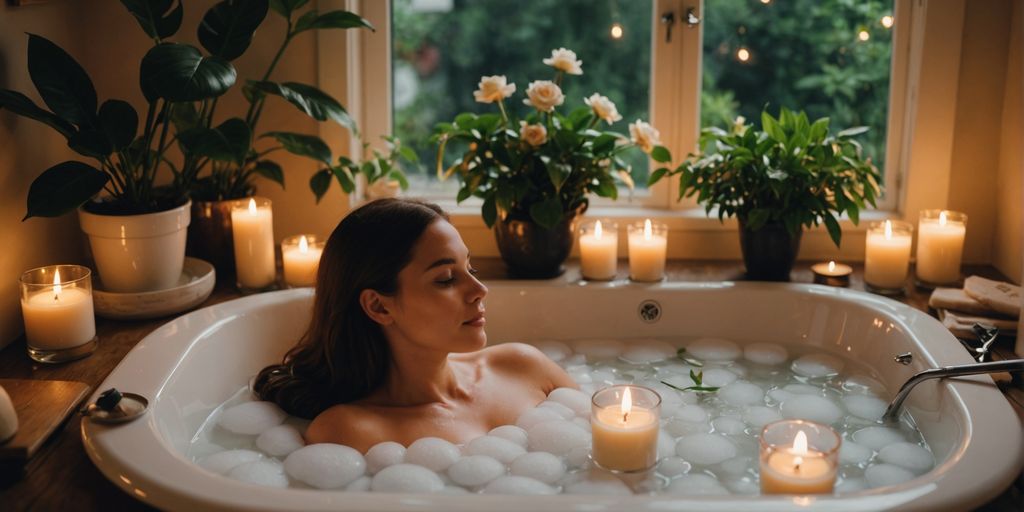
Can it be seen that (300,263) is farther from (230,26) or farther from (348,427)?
(348,427)

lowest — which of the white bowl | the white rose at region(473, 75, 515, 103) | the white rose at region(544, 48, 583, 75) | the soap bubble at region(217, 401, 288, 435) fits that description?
the soap bubble at region(217, 401, 288, 435)

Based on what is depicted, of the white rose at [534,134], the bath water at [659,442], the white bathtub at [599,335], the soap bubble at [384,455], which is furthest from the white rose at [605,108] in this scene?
the soap bubble at [384,455]

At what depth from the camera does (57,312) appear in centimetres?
211

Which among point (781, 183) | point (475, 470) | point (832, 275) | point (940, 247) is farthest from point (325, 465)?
point (940, 247)

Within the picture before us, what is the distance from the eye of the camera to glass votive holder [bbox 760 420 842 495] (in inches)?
60.2

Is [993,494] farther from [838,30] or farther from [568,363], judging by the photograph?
[838,30]

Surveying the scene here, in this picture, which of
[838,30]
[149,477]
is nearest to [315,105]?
[149,477]

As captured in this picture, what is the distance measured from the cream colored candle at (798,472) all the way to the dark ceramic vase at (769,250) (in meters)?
1.13

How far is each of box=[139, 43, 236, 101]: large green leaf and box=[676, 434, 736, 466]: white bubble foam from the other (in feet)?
3.92

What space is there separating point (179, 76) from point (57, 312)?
1.76 feet

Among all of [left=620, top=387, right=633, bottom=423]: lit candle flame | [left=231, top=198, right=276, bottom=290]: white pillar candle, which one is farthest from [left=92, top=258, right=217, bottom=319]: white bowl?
[left=620, top=387, right=633, bottom=423]: lit candle flame

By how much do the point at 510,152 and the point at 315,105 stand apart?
48 cm

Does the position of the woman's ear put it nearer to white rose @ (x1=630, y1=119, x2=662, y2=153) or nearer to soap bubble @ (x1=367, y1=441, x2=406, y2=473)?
soap bubble @ (x1=367, y1=441, x2=406, y2=473)

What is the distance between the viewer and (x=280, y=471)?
1.84 metres
